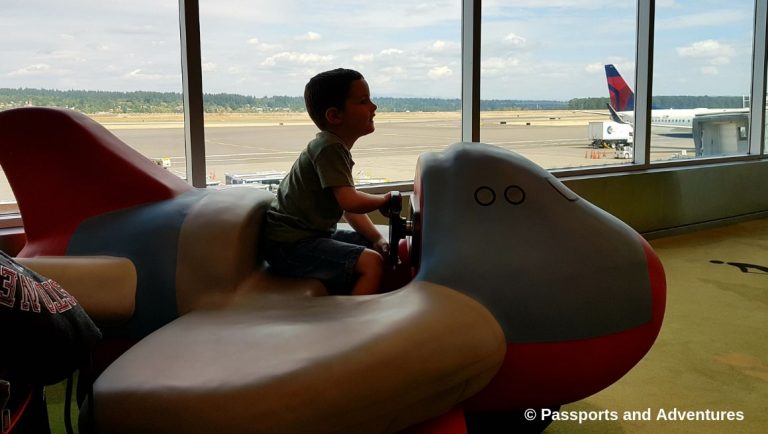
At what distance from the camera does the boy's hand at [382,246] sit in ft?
5.99

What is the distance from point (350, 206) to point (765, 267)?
9.23 ft

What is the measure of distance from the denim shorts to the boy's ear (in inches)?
11.6

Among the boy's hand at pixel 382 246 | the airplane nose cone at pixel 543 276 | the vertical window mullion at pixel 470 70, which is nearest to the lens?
the airplane nose cone at pixel 543 276

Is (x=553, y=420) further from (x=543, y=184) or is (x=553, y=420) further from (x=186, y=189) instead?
(x=186, y=189)

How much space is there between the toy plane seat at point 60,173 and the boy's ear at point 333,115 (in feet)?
1.44

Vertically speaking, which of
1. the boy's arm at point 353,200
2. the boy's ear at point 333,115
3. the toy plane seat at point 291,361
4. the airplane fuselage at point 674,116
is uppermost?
the airplane fuselage at point 674,116

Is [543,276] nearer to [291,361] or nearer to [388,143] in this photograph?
[291,361]

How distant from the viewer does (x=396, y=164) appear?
385 cm

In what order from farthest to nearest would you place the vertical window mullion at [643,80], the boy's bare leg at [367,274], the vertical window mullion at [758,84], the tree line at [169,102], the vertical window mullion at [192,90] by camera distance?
the vertical window mullion at [758,84]
the vertical window mullion at [643,80]
the vertical window mullion at [192,90]
the tree line at [169,102]
the boy's bare leg at [367,274]

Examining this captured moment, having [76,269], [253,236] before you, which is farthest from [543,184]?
[76,269]

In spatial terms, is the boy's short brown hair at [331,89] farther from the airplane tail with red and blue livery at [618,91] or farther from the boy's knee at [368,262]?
the airplane tail with red and blue livery at [618,91]

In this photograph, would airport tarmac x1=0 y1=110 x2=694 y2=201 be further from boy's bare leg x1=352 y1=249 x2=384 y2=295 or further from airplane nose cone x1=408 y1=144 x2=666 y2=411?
airplane nose cone x1=408 y1=144 x2=666 y2=411

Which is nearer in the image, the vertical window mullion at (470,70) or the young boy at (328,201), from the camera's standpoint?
the young boy at (328,201)

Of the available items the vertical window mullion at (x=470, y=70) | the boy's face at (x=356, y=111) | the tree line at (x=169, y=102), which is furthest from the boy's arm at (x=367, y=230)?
the vertical window mullion at (x=470, y=70)
